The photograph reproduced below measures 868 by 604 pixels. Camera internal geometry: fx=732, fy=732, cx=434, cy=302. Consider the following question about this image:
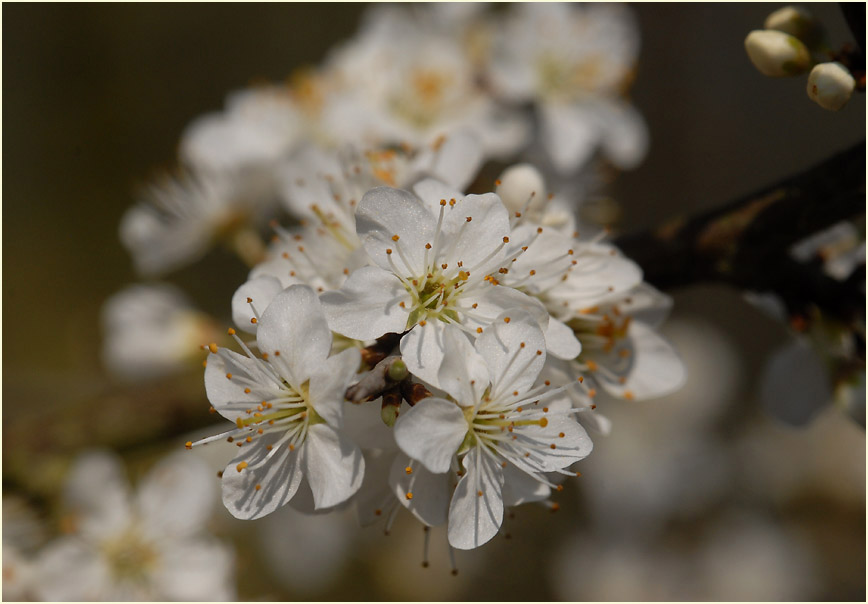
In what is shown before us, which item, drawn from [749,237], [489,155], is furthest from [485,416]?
[489,155]

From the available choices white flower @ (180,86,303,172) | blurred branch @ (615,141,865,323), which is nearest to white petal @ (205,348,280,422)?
blurred branch @ (615,141,865,323)

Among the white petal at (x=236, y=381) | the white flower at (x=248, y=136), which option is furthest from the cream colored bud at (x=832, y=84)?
the white flower at (x=248, y=136)

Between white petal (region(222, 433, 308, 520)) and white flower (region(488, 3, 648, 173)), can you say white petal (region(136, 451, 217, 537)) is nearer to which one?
white petal (region(222, 433, 308, 520))

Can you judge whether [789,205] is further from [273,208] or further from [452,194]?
[273,208]

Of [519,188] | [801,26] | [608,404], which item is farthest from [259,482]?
[608,404]

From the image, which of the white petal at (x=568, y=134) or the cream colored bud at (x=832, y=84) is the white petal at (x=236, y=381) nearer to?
the cream colored bud at (x=832, y=84)

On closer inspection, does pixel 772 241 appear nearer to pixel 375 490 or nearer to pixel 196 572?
pixel 375 490
